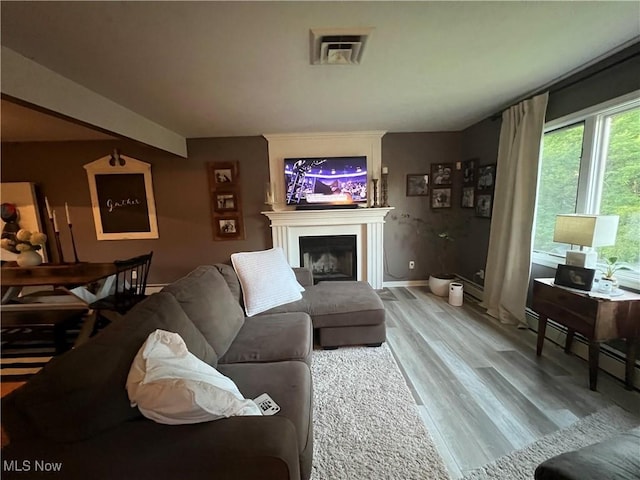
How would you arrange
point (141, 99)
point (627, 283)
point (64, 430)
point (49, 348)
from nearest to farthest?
point (64, 430) < point (627, 283) < point (49, 348) < point (141, 99)

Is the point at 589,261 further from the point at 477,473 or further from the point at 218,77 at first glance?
the point at 218,77

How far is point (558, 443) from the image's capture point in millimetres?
1431

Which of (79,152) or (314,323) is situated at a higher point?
(79,152)

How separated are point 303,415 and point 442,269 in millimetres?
3615

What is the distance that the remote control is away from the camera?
115cm

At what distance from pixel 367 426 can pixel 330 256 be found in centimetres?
272

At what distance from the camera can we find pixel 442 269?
416 centimetres

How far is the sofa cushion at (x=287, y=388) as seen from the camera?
1.09 m

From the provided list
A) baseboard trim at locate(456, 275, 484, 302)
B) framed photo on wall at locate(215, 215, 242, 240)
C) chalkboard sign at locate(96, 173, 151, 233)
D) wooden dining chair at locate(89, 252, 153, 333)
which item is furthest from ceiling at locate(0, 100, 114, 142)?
baseboard trim at locate(456, 275, 484, 302)

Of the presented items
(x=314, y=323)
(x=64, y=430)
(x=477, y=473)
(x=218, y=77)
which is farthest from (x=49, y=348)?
(x=477, y=473)

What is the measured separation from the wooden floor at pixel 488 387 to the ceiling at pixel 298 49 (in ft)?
7.52

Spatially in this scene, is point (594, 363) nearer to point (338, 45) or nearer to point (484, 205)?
point (484, 205)

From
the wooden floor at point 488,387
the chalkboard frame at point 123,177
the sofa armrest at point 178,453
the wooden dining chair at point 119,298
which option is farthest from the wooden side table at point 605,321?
the chalkboard frame at point 123,177

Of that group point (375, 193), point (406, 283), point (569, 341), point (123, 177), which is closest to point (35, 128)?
point (123, 177)
